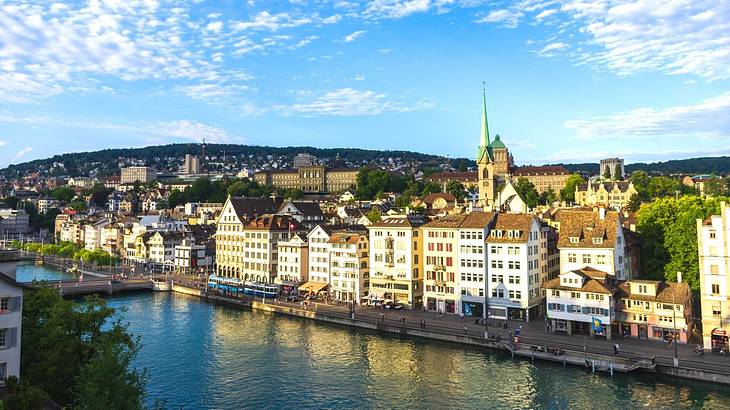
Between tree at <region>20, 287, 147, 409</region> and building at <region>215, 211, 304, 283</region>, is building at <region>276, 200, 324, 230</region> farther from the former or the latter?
tree at <region>20, 287, 147, 409</region>

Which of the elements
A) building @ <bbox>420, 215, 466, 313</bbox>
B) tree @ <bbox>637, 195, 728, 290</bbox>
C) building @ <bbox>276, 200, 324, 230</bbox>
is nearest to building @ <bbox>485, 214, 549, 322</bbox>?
building @ <bbox>420, 215, 466, 313</bbox>

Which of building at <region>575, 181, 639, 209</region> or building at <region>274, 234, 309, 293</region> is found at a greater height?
building at <region>575, 181, 639, 209</region>

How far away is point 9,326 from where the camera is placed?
1038 inches

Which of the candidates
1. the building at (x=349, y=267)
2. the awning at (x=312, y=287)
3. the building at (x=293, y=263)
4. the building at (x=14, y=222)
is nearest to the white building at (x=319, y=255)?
the awning at (x=312, y=287)

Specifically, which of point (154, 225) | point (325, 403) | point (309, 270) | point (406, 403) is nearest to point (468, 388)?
point (406, 403)

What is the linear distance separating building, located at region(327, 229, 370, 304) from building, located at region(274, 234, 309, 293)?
27.8 ft

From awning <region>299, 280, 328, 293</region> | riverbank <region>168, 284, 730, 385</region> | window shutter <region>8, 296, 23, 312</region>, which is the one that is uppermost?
window shutter <region>8, 296, 23, 312</region>

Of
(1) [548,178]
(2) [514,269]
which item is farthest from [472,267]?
(1) [548,178]

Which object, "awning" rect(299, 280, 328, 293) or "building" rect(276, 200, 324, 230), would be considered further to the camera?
"building" rect(276, 200, 324, 230)

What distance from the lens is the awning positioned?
7257 cm

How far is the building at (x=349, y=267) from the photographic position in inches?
2724

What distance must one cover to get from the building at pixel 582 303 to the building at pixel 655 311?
1.10 metres

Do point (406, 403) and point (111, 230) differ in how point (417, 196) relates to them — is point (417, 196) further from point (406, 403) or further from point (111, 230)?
point (406, 403)

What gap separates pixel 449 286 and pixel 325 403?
87.6 ft
